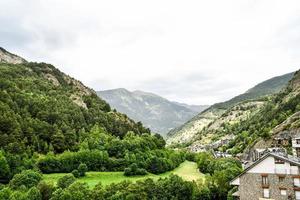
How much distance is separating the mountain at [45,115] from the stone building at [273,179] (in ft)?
239

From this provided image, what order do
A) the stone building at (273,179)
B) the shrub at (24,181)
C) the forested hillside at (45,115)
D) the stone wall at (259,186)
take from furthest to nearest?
the forested hillside at (45,115) < the shrub at (24,181) < the stone wall at (259,186) < the stone building at (273,179)

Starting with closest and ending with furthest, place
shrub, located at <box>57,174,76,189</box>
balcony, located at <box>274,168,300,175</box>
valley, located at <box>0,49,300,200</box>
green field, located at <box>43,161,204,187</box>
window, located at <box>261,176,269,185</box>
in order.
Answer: balcony, located at <box>274,168,300,175</box> < window, located at <box>261,176,269,185</box> < valley, located at <box>0,49,300,200</box> < shrub, located at <box>57,174,76,189</box> < green field, located at <box>43,161,204,187</box>

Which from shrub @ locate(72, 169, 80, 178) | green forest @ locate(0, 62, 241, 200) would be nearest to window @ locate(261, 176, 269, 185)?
green forest @ locate(0, 62, 241, 200)

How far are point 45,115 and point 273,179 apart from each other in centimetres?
9752

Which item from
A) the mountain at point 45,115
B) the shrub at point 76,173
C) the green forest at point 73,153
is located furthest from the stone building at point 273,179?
the mountain at point 45,115

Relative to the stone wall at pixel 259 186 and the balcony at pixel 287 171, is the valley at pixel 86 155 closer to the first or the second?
the stone wall at pixel 259 186

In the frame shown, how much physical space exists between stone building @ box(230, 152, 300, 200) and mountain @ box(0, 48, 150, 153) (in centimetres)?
7284

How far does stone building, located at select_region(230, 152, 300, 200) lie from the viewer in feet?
172

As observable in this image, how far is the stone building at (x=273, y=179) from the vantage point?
52562 mm

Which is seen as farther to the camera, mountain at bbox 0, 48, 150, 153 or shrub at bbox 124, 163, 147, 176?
mountain at bbox 0, 48, 150, 153

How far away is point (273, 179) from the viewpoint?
176 feet

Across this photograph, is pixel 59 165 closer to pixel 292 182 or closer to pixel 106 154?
pixel 106 154

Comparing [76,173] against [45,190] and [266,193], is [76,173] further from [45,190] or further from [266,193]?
[266,193]

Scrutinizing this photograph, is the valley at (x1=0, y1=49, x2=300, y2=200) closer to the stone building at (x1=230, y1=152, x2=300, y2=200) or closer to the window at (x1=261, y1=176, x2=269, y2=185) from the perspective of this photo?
the stone building at (x1=230, y1=152, x2=300, y2=200)
